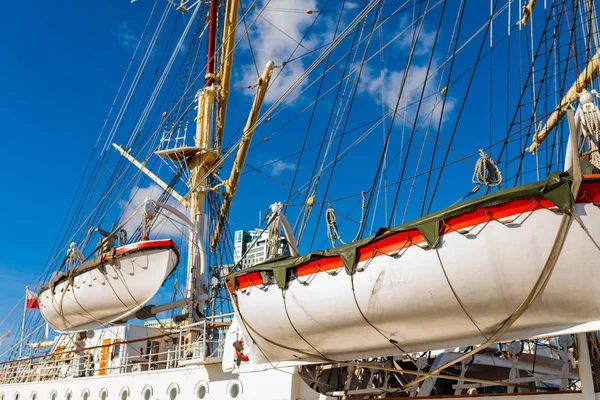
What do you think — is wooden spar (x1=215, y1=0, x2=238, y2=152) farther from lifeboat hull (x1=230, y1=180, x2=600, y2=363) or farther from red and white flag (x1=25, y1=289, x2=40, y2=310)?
lifeboat hull (x1=230, y1=180, x2=600, y2=363)

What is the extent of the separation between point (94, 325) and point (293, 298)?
10.7m

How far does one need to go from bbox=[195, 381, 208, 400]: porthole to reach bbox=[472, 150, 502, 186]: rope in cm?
770

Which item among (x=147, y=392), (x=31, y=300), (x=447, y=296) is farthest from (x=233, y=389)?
(x=31, y=300)

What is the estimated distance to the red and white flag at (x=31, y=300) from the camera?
22.0 meters

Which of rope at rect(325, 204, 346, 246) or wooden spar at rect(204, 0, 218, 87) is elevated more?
wooden spar at rect(204, 0, 218, 87)

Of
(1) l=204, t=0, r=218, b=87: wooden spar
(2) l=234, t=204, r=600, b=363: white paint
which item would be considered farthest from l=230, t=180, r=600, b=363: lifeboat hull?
(1) l=204, t=0, r=218, b=87: wooden spar

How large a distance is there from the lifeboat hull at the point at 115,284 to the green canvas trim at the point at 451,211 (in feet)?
24.5

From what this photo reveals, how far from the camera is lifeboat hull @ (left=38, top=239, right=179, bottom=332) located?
49.2 ft

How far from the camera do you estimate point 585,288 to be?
5.83 meters

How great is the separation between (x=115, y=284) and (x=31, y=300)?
888 centimetres

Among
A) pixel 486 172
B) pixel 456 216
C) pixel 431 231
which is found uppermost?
pixel 486 172

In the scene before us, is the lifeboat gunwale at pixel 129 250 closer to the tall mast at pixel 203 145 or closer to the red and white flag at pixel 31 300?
the tall mast at pixel 203 145

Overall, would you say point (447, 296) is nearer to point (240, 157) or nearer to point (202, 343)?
point (202, 343)

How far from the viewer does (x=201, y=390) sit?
12523 mm
